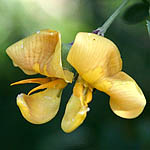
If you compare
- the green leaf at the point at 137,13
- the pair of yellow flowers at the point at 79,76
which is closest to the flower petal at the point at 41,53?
the pair of yellow flowers at the point at 79,76

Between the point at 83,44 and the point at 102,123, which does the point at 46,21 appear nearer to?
the point at 102,123

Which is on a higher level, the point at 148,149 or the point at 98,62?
the point at 98,62

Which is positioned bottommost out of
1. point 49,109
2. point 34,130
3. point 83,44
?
point 34,130

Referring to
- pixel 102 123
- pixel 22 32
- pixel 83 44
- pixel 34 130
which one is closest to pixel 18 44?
pixel 83 44

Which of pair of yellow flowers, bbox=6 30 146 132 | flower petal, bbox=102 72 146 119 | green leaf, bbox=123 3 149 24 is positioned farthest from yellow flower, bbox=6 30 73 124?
green leaf, bbox=123 3 149 24

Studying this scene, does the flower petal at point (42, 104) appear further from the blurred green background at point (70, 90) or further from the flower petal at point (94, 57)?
the blurred green background at point (70, 90)

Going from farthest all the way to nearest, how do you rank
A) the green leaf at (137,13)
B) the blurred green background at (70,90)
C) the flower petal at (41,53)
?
the blurred green background at (70,90)
the green leaf at (137,13)
the flower petal at (41,53)

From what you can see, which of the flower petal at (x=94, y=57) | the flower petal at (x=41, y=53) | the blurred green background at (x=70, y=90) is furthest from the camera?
the blurred green background at (x=70, y=90)
